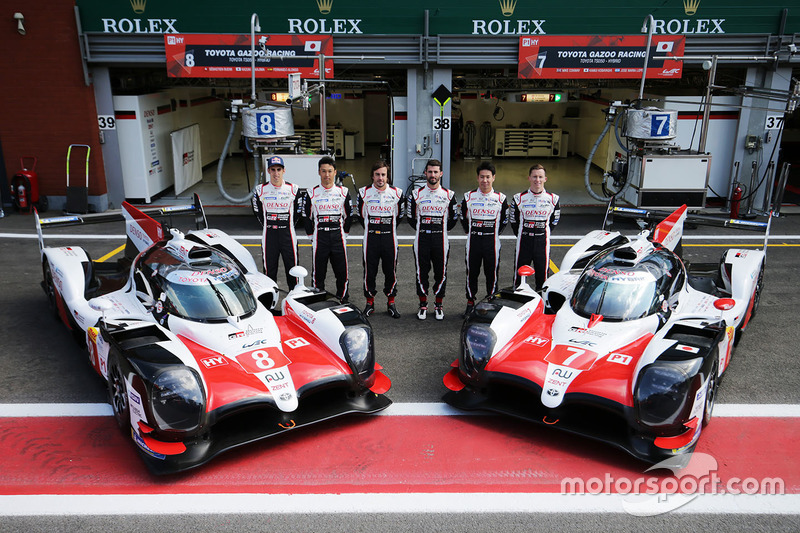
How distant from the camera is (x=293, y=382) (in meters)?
5.04

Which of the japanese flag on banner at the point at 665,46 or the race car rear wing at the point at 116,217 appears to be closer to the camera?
the race car rear wing at the point at 116,217

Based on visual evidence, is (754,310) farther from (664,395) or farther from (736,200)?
(736,200)

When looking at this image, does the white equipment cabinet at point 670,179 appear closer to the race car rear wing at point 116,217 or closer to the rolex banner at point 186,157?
the race car rear wing at point 116,217

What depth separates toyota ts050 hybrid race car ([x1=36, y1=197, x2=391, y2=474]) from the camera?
4.56 meters

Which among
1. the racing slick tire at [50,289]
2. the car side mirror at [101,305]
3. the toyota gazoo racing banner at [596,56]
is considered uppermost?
the toyota gazoo racing banner at [596,56]

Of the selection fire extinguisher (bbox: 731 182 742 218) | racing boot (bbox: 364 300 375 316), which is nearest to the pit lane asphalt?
racing boot (bbox: 364 300 375 316)

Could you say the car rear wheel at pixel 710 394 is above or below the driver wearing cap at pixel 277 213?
below

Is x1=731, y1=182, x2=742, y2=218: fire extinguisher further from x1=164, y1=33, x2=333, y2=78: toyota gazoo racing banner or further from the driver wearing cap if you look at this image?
the driver wearing cap

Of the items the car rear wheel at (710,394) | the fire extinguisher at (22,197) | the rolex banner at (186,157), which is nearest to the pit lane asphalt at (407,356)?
the car rear wheel at (710,394)

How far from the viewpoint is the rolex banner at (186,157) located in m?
14.4

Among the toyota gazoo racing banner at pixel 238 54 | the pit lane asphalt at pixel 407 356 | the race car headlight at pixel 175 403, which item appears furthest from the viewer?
the toyota gazoo racing banner at pixel 238 54

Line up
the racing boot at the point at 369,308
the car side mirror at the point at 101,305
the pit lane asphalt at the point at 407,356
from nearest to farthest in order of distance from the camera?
the pit lane asphalt at the point at 407,356, the car side mirror at the point at 101,305, the racing boot at the point at 369,308

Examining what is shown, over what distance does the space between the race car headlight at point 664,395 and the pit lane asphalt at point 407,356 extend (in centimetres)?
67

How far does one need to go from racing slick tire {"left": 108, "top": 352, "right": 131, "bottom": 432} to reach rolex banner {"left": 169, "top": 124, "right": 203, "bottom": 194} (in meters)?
9.89
